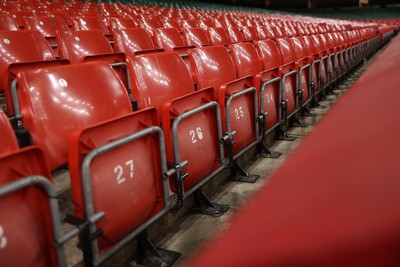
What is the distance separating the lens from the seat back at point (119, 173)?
0.47m

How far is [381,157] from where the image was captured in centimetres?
12

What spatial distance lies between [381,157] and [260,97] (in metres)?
0.91

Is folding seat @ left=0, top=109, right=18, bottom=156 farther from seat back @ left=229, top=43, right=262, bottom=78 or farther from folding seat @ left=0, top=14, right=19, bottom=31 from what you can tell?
folding seat @ left=0, top=14, right=19, bottom=31

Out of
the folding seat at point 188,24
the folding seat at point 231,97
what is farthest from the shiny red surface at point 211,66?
the folding seat at point 188,24

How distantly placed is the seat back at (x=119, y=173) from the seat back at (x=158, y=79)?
0.17 m

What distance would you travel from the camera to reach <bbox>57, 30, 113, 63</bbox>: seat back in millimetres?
994

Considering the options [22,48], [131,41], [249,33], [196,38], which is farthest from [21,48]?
[249,33]

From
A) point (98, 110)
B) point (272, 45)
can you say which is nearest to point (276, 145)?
point (272, 45)

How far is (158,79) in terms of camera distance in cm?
81

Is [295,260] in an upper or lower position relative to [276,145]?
upper

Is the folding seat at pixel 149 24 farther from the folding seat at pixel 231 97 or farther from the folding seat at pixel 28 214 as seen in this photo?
the folding seat at pixel 28 214

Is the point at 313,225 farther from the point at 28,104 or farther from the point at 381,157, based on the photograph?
the point at 28,104

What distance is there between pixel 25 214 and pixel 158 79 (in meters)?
0.46

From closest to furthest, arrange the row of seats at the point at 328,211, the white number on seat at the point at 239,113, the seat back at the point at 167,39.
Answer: the row of seats at the point at 328,211
the white number on seat at the point at 239,113
the seat back at the point at 167,39
